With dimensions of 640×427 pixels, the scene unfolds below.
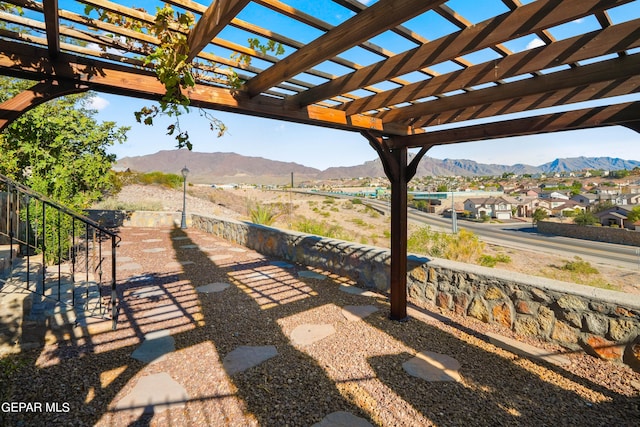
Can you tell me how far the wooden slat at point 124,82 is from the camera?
1.71 m

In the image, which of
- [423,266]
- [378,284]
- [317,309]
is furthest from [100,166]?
[423,266]

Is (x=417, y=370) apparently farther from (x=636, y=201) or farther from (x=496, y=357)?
(x=636, y=201)

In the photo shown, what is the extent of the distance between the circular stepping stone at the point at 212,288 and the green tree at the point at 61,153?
325 centimetres

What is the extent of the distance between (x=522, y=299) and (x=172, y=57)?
3.59m

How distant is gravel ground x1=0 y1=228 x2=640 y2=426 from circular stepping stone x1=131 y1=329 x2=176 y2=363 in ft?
0.21

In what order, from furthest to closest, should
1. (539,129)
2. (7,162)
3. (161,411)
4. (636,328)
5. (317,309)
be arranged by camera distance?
(7,162) < (317,309) < (539,129) < (636,328) < (161,411)

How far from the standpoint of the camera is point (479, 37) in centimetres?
162

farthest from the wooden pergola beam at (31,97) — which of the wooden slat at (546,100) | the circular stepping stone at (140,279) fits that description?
the circular stepping stone at (140,279)

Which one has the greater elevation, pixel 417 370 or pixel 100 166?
pixel 100 166

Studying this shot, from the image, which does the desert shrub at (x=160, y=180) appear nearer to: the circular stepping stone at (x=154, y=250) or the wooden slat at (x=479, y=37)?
the circular stepping stone at (x=154, y=250)

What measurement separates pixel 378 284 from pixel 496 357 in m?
1.86

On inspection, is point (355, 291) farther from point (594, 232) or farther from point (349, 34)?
point (594, 232)

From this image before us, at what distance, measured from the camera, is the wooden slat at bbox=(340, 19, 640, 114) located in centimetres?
159

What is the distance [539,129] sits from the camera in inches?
100
